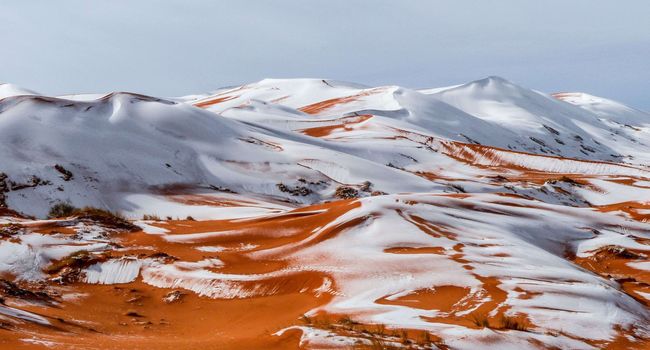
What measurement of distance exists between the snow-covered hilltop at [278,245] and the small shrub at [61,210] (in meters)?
0.13

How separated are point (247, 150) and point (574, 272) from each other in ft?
91.9

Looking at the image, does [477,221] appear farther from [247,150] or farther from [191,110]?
[191,110]

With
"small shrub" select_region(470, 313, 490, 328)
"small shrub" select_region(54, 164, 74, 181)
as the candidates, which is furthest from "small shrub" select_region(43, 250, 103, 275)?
"small shrub" select_region(54, 164, 74, 181)

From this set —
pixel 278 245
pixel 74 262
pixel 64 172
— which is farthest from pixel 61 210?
pixel 278 245

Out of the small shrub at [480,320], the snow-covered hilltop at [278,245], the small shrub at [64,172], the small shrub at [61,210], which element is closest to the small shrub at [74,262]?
the snow-covered hilltop at [278,245]

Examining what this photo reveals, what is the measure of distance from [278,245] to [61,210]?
14753mm

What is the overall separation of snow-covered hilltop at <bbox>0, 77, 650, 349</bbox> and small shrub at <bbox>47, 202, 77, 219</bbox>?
13 cm

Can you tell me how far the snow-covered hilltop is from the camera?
9.75 m

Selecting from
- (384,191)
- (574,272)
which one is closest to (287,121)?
(384,191)

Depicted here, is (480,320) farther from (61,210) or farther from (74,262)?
(61,210)

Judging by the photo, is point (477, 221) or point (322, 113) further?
point (322, 113)

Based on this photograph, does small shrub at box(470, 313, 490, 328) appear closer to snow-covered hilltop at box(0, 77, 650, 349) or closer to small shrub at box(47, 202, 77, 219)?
snow-covered hilltop at box(0, 77, 650, 349)

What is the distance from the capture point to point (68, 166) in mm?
31406

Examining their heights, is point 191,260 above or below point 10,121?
below
